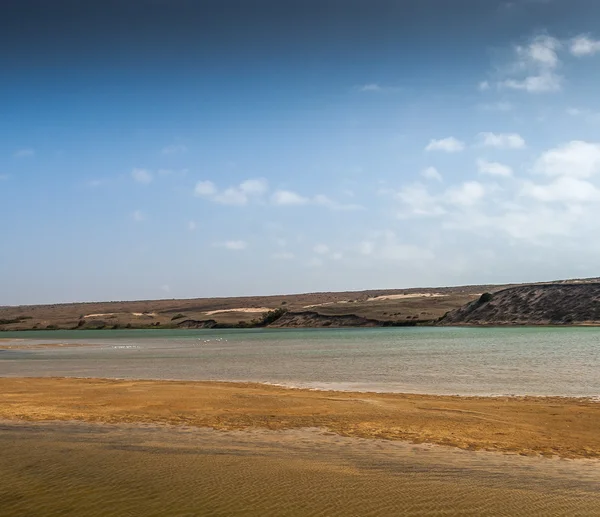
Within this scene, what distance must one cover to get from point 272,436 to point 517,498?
21.0 feet

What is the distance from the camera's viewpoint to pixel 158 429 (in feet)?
50.6

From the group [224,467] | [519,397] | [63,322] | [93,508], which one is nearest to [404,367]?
[519,397]

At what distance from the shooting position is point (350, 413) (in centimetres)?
1702

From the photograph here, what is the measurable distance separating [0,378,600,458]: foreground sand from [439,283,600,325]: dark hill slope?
73.2 meters

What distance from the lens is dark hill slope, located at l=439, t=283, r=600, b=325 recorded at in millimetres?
87394

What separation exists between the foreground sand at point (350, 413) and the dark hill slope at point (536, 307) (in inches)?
2884

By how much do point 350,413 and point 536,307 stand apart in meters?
84.8

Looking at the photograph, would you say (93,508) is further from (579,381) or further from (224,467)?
(579,381)

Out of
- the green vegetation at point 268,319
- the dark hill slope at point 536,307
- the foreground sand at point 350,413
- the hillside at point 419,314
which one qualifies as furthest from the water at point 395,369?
the green vegetation at point 268,319

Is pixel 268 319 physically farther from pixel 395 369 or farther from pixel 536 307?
pixel 395 369

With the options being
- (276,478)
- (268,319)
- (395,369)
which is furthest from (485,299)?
(276,478)

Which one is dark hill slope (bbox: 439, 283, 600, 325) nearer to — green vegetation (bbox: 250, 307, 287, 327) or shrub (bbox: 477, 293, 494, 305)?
shrub (bbox: 477, 293, 494, 305)

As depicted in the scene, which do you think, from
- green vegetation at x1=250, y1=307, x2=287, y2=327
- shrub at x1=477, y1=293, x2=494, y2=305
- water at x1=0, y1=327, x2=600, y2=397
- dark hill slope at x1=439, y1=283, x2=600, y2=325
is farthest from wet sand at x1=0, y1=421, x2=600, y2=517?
green vegetation at x1=250, y1=307, x2=287, y2=327

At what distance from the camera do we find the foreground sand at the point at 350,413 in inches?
539
